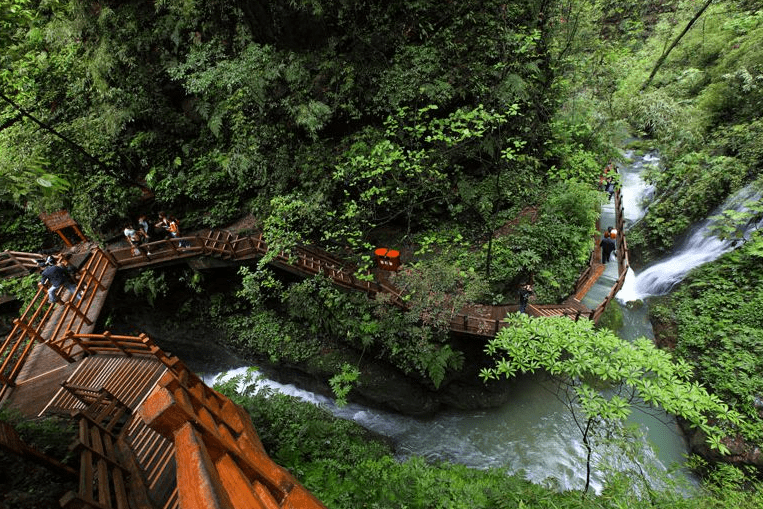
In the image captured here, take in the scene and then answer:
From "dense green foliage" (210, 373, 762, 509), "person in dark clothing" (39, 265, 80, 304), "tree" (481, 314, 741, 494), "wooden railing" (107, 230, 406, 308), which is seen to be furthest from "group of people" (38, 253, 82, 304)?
"tree" (481, 314, 741, 494)

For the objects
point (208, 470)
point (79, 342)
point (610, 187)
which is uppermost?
point (208, 470)

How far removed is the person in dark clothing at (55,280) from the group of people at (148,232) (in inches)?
72.9

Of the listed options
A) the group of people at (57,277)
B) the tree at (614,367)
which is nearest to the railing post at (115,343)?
the group of people at (57,277)

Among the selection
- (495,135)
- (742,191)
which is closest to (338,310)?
(495,135)

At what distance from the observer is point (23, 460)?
3.59 metres

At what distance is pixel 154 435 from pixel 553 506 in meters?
6.39

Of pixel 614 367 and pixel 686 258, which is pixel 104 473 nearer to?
pixel 614 367

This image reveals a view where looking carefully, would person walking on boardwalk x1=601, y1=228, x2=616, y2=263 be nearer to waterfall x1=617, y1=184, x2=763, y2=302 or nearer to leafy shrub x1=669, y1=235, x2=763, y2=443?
waterfall x1=617, y1=184, x2=763, y2=302

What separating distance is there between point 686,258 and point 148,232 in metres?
20.6

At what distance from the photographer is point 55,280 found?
8.91 meters

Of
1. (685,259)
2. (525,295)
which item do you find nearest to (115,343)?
(525,295)

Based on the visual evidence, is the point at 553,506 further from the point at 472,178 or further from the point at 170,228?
the point at 170,228

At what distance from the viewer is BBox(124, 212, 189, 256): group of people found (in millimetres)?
10852

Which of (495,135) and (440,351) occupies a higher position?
(495,135)
